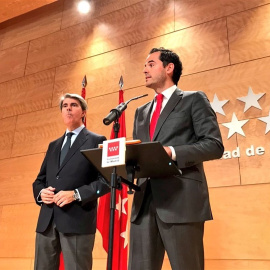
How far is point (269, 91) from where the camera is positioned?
9.85 ft

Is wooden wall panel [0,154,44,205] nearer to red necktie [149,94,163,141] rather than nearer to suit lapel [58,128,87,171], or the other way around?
suit lapel [58,128,87,171]

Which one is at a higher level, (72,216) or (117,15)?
(117,15)

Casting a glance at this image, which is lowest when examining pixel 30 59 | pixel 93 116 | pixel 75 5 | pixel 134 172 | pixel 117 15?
pixel 134 172

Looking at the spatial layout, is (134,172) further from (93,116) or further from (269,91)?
(93,116)

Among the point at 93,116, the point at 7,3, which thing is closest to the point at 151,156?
the point at 93,116

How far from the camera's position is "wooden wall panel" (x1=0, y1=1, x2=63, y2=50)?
4.84 m

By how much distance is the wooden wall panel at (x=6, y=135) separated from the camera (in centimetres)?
427

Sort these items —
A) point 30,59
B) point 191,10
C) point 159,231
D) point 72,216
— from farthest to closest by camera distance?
point 30,59 → point 191,10 → point 72,216 → point 159,231

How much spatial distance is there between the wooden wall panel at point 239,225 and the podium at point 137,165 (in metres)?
1.55

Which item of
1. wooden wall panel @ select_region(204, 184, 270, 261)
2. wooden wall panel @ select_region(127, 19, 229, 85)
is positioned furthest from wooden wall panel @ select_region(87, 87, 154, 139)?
wooden wall panel @ select_region(204, 184, 270, 261)

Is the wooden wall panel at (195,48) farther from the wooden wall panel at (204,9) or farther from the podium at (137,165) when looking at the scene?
the podium at (137,165)

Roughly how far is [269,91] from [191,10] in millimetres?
1385

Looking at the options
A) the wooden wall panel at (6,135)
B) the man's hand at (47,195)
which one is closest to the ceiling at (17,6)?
the wooden wall panel at (6,135)

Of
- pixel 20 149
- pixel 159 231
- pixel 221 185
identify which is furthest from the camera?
pixel 20 149
